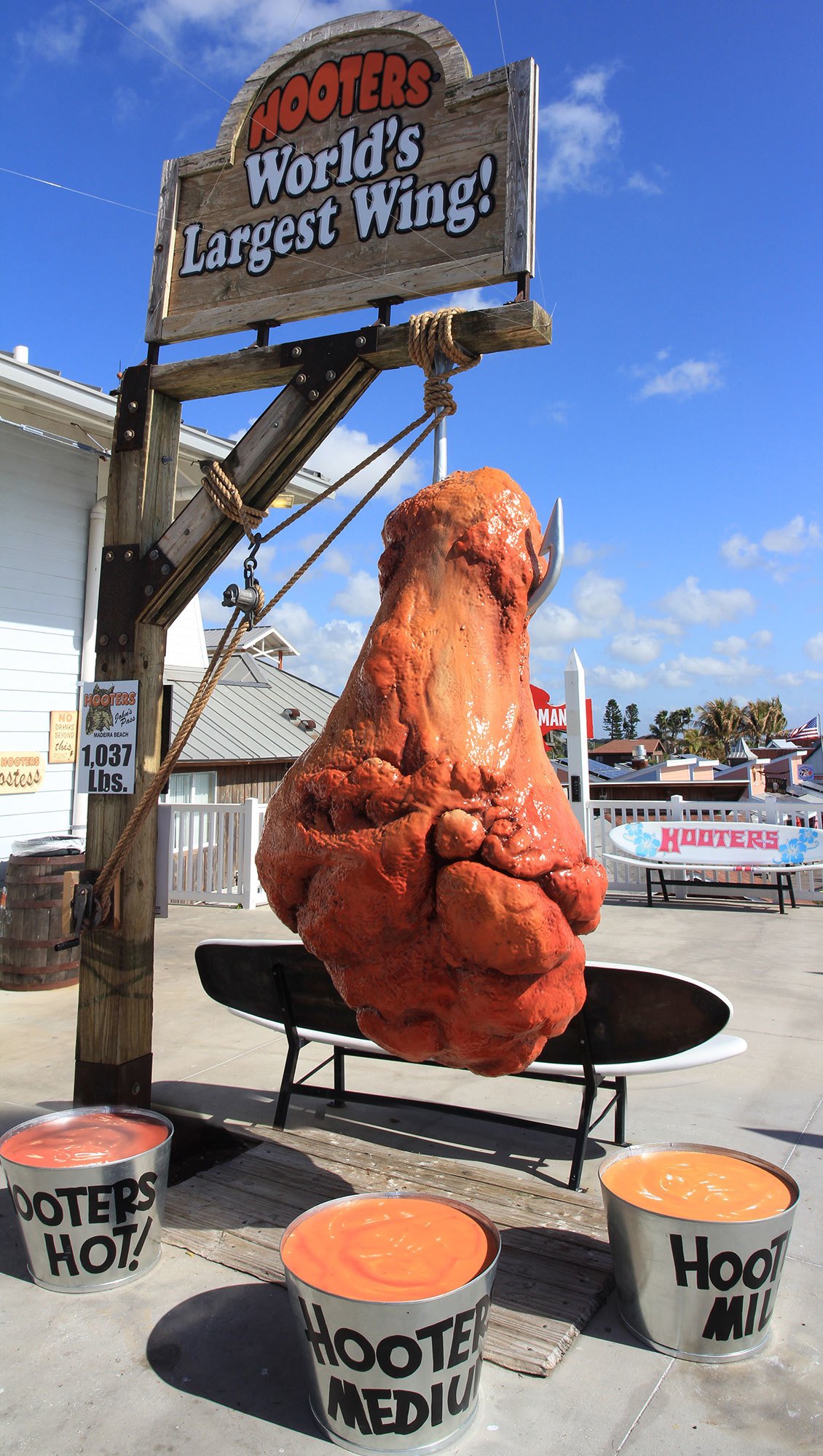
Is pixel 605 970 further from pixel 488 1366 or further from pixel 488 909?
pixel 488 909

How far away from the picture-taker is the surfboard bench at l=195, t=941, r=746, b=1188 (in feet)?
12.5

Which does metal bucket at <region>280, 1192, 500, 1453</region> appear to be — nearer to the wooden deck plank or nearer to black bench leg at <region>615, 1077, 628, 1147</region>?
the wooden deck plank

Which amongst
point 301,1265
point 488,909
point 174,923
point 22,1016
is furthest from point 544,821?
point 174,923

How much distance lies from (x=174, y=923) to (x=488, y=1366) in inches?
298

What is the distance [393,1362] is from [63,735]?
732 centimetres

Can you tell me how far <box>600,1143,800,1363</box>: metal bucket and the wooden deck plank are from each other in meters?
0.27

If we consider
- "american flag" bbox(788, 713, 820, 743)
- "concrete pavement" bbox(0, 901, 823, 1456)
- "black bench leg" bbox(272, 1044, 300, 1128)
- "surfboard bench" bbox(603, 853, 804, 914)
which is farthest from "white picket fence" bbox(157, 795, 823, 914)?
"american flag" bbox(788, 713, 820, 743)

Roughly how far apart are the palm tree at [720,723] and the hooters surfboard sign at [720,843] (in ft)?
180

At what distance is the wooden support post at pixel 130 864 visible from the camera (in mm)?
3869

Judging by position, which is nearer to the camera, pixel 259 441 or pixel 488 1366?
pixel 488 1366

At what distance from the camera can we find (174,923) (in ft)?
31.7

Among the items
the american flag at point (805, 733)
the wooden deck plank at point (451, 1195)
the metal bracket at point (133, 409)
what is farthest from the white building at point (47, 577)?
the american flag at point (805, 733)

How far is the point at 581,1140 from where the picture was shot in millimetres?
3816

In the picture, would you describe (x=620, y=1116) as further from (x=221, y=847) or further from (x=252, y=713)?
(x=252, y=713)
